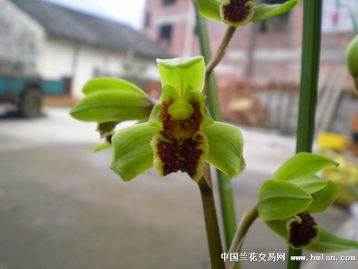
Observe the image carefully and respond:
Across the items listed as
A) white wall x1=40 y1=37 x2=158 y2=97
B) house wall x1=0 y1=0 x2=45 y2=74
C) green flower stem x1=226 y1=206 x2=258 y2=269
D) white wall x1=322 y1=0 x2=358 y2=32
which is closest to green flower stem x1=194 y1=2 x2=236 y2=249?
green flower stem x1=226 y1=206 x2=258 y2=269

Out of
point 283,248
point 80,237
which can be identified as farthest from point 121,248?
point 283,248

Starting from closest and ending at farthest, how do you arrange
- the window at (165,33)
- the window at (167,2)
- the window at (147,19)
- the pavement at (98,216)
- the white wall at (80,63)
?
the pavement at (98,216)
the white wall at (80,63)
the window at (167,2)
the window at (165,33)
the window at (147,19)

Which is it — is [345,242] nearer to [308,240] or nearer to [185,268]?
[308,240]

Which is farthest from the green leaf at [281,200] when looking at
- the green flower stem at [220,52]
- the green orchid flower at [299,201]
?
the green flower stem at [220,52]

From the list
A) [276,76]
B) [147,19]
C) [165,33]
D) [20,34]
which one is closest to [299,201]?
[276,76]

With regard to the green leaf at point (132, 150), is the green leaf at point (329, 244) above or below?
below

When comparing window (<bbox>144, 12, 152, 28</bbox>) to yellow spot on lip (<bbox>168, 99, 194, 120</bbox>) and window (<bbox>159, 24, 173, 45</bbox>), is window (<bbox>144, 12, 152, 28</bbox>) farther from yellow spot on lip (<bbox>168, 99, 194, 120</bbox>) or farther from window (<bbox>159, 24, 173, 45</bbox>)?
yellow spot on lip (<bbox>168, 99, 194, 120</bbox>)

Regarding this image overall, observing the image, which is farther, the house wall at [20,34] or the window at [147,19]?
the window at [147,19]

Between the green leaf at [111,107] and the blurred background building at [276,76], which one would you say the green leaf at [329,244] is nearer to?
the green leaf at [111,107]
